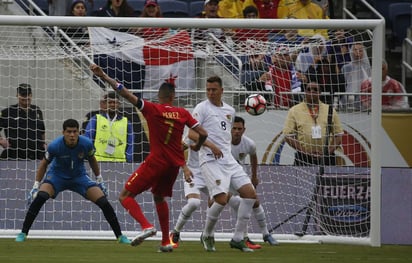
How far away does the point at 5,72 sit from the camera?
57.0ft

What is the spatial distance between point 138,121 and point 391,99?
4.27 metres

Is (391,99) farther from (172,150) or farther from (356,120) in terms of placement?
(172,150)

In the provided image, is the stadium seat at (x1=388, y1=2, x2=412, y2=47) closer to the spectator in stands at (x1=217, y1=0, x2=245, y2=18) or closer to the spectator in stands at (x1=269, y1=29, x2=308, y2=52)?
the spectator in stands at (x1=217, y1=0, x2=245, y2=18)

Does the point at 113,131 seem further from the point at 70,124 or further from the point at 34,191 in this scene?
the point at 34,191

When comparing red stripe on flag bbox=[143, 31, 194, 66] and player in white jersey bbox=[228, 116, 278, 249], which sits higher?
red stripe on flag bbox=[143, 31, 194, 66]

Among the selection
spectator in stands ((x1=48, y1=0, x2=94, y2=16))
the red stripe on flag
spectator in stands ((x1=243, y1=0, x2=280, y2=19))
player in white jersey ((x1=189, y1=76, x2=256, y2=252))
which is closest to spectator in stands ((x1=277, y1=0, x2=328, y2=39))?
spectator in stands ((x1=243, y1=0, x2=280, y2=19))

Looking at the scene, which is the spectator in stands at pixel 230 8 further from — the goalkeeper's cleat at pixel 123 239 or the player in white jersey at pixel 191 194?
the goalkeeper's cleat at pixel 123 239

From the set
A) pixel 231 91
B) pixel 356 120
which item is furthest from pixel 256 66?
pixel 356 120

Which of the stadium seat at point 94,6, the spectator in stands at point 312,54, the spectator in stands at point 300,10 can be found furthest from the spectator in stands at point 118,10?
the spectator in stands at point 312,54

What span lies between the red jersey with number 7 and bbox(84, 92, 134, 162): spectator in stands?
8.54 ft

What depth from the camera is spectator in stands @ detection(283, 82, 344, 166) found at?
17.1m

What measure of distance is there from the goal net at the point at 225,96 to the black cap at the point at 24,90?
33 centimetres

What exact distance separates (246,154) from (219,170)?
1.54 m

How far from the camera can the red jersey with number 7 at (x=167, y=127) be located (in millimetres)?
14430
